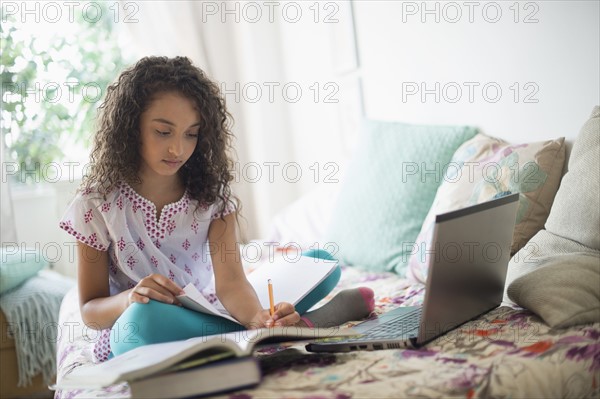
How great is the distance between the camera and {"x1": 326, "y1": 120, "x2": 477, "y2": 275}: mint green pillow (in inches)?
77.3

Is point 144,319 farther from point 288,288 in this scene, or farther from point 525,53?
point 525,53

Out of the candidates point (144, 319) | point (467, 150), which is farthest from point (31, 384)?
point (467, 150)

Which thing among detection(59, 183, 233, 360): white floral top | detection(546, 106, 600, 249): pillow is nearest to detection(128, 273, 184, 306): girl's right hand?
detection(59, 183, 233, 360): white floral top

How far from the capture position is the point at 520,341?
116 cm

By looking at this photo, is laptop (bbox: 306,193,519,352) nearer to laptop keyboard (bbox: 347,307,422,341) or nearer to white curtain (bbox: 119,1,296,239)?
laptop keyboard (bbox: 347,307,422,341)

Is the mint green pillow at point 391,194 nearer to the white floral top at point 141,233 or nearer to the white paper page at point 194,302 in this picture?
the white floral top at point 141,233

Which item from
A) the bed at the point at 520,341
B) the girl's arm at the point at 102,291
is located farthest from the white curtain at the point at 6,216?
the girl's arm at the point at 102,291

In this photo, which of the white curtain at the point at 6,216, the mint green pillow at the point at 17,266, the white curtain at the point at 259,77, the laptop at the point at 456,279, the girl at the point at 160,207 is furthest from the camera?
the white curtain at the point at 259,77

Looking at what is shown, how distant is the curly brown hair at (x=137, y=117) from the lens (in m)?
1.51

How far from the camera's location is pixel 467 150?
188cm

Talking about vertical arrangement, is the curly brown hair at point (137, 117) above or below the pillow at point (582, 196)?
above

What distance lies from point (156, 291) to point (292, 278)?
1.39 ft

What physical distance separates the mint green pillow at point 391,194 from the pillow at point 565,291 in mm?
625

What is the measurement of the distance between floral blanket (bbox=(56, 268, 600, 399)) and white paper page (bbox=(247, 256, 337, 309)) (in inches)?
9.6
